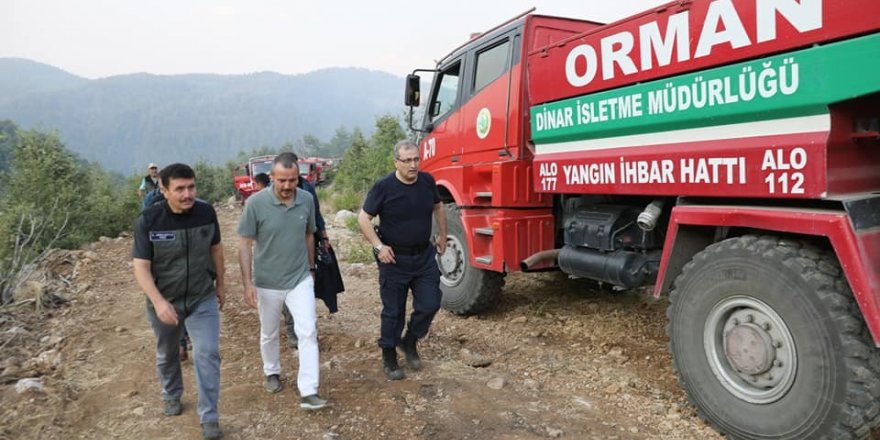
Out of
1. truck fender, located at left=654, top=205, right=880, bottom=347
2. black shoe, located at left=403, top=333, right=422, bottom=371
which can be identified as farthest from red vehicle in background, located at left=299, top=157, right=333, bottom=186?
truck fender, located at left=654, top=205, right=880, bottom=347

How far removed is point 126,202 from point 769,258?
14.7 meters

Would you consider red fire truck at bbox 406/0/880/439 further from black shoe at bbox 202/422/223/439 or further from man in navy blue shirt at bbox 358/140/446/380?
black shoe at bbox 202/422/223/439

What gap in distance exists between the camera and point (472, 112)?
512 cm

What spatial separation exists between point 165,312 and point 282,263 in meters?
0.74

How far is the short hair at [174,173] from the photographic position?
9.60ft

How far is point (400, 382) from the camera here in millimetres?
3760

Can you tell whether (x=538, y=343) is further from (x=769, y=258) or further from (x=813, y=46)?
(x=813, y=46)

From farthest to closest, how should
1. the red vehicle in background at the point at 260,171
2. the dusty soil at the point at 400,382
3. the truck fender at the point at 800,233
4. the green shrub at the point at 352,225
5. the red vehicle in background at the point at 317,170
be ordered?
the red vehicle in background at the point at 317,170, the red vehicle in background at the point at 260,171, the green shrub at the point at 352,225, the dusty soil at the point at 400,382, the truck fender at the point at 800,233

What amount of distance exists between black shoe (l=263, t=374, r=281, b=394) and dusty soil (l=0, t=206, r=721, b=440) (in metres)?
0.05

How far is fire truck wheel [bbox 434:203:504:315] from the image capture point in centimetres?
508

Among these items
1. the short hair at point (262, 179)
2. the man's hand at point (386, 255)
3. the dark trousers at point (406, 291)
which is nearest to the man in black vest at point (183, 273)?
the man's hand at point (386, 255)

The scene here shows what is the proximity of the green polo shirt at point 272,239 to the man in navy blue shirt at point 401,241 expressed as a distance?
0.49m

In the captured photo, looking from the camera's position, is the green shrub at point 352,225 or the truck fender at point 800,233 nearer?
the truck fender at point 800,233

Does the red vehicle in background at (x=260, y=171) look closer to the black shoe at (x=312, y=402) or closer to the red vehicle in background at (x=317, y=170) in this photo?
the red vehicle in background at (x=317, y=170)
